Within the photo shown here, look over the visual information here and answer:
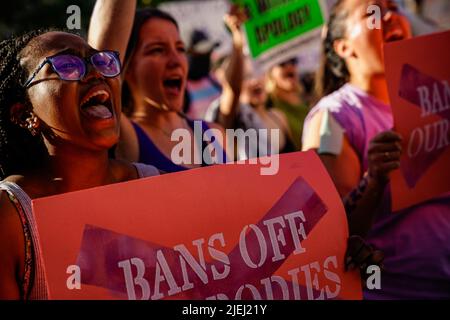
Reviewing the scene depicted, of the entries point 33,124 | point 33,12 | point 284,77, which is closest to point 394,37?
point 33,124

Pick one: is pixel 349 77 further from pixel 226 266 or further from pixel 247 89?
pixel 247 89

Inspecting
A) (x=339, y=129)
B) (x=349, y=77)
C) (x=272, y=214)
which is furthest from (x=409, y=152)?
(x=272, y=214)

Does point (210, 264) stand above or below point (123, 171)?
below

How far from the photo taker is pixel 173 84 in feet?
9.59

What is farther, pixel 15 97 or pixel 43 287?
pixel 15 97

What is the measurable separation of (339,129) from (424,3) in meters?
9.01

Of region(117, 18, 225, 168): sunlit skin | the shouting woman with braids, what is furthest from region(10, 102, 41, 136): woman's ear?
region(117, 18, 225, 168): sunlit skin

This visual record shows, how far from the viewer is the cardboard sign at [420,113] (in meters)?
2.67

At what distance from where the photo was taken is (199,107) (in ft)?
19.4

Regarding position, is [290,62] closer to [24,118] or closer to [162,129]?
[162,129]

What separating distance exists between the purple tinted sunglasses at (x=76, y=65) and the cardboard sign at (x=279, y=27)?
220cm

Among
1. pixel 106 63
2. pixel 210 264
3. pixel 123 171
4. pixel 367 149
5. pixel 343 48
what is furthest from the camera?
pixel 343 48

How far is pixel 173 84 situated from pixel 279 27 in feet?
5.20

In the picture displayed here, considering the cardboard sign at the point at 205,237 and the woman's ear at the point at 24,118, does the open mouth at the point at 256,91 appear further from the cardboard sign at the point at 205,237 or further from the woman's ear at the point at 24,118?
the woman's ear at the point at 24,118
